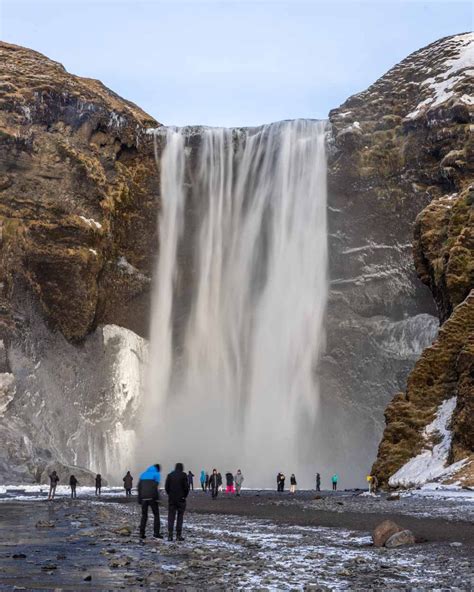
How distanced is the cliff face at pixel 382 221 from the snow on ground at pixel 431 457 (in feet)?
109

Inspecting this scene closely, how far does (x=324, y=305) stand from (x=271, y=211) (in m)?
9.88

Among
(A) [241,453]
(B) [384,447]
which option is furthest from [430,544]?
(A) [241,453]

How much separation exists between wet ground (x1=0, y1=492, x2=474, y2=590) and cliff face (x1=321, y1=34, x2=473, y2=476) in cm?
4797

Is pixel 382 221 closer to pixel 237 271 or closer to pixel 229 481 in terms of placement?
pixel 237 271

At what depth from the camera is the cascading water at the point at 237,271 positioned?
228 ft

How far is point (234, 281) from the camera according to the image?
7200cm

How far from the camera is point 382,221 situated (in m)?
69.5

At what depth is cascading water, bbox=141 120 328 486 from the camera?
228ft

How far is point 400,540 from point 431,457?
1882 cm

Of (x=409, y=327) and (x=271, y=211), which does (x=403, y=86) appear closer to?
(x=271, y=211)

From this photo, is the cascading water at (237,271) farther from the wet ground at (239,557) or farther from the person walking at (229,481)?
the wet ground at (239,557)

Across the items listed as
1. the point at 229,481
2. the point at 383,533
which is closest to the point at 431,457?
the point at 229,481

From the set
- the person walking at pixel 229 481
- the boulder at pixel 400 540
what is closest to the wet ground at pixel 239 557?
the boulder at pixel 400 540

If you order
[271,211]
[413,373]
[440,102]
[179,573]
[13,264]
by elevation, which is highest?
[440,102]
